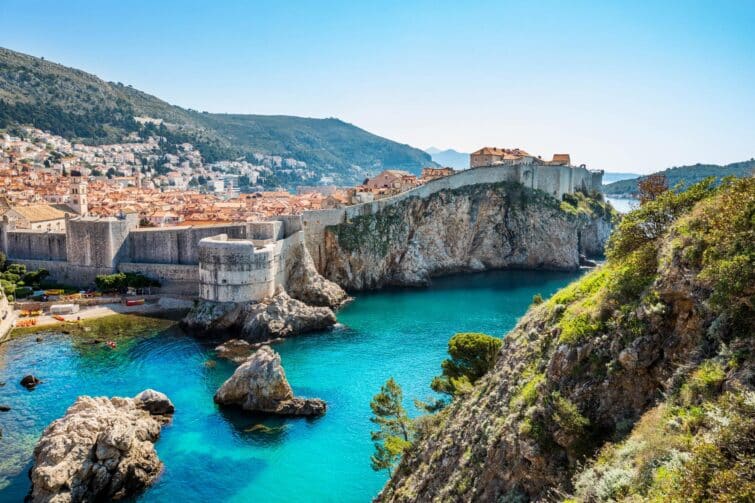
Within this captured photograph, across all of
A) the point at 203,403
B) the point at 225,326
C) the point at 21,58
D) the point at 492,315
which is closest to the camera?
the point at 203,403

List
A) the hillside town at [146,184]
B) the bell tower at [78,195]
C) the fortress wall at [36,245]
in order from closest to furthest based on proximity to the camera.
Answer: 1. the fortress wall at [36,245]
2. the hillside town at [146,184]
3. the bell tower at [78,195]

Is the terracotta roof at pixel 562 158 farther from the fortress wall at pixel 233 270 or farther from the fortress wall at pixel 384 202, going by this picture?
the fortress wall at pixel 233 270

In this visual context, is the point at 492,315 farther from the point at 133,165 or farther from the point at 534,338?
the point at 133,165

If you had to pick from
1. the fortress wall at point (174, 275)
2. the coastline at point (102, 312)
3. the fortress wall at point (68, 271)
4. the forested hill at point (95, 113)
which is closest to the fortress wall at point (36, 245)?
the fortress wall at point (68, 271)

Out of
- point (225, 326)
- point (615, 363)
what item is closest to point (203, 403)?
point (225, 326)

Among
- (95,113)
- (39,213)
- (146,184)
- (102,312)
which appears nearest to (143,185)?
(146,184)

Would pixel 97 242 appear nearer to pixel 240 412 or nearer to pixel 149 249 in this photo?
pixel 149 249
